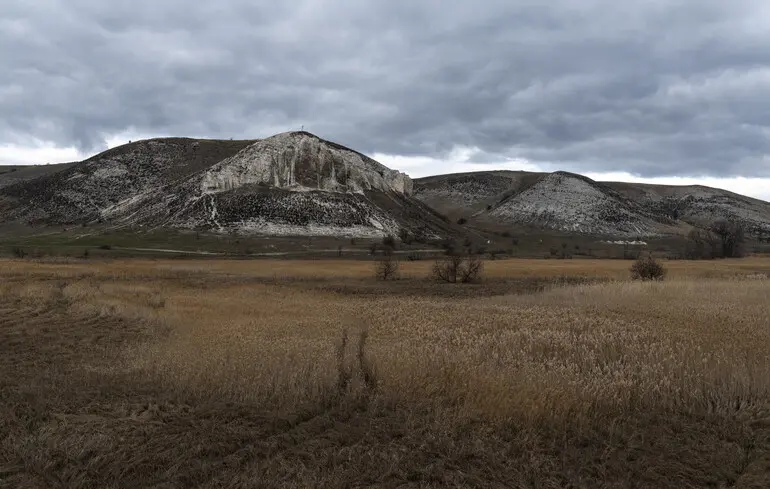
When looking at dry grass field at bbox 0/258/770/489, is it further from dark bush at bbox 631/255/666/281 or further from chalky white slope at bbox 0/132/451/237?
chalky white slope at bbox 0/132/451/237

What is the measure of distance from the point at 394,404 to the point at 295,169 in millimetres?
152575

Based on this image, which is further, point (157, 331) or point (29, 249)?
point (29, 249)

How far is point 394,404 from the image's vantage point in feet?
30.6

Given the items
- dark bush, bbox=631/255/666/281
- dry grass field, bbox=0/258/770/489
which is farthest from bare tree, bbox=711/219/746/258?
dry grass field, bbox=0/258/770/489

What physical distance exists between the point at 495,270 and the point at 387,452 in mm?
50392

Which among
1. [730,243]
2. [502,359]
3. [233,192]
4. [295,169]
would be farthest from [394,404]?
[295,169]

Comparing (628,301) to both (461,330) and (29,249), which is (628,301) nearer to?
(461,330)

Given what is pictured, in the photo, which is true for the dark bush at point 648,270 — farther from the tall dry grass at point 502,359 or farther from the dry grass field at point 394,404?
the dry grass field at point 394,404

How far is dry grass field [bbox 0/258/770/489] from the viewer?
7.05 meters

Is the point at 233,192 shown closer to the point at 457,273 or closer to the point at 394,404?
the point at 457,273

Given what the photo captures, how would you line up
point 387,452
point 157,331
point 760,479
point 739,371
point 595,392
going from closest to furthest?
point 760,479, point 387,452, point 595,392, point 739,371, point 157,331

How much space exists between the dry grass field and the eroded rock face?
13266cm

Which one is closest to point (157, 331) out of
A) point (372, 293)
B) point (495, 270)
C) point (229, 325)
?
point (229, 325)

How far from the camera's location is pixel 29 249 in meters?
87.7
